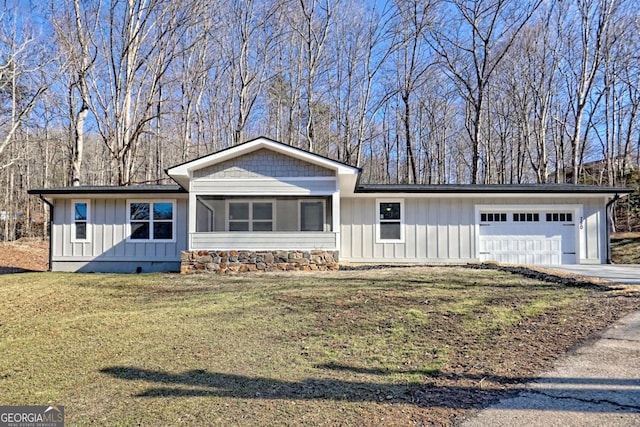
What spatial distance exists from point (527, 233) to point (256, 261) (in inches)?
345

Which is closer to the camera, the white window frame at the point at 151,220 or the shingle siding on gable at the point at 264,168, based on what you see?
the shingle siding on gable at the point at 264,168

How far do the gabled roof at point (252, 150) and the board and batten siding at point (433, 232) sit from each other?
2692 mm

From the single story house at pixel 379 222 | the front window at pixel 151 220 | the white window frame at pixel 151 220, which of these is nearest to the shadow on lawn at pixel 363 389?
the single story house at pixel 379 222

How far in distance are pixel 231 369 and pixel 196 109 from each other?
75.2ft

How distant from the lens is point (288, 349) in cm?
431

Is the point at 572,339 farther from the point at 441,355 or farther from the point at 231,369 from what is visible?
the point at 231,369

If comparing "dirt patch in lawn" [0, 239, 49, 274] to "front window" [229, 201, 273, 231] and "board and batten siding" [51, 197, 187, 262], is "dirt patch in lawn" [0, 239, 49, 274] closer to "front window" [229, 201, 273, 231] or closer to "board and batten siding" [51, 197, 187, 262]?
"board and batten siding" [51, 197, 187, 262]

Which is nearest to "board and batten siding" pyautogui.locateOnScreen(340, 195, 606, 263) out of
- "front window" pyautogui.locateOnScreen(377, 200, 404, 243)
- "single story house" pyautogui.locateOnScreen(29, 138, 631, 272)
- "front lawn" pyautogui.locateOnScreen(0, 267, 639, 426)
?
"single story house" pyautogui.locateOnScreen(29, 138, 631, 272)

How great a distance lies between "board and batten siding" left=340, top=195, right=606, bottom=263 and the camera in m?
13.0

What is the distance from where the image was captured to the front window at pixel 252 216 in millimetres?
14336

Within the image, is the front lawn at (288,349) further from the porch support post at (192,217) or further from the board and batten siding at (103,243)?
the board and batten siding at (103,243)

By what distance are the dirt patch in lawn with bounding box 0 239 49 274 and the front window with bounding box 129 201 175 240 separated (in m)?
4.97

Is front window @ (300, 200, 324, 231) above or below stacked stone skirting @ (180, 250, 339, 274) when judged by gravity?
above

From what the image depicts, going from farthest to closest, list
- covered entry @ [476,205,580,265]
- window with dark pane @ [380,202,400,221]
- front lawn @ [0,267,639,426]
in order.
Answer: window with dark pane @ [380,202,400,221] < covered entry @ [476,205,580,265] < front lawn @ [0,267,639,426]
